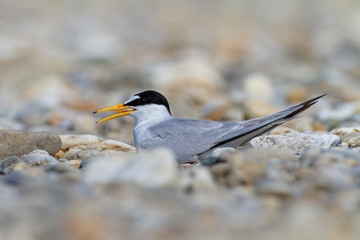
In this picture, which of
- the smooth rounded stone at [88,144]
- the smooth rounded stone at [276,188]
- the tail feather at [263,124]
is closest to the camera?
the smooth rounded stone at [276,188]

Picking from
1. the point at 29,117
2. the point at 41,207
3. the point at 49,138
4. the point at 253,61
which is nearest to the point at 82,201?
the point at 41,207

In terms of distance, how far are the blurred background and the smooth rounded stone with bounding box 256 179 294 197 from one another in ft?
11.0

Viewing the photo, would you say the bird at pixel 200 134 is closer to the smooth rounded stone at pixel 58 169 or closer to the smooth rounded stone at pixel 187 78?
the smooth rounded stone at pixel 58 169

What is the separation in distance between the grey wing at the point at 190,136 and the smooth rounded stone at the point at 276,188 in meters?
1.42

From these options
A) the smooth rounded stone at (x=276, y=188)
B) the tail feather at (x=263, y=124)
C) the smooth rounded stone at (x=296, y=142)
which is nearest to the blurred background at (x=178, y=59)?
the smooth rounded stone at (x=296, y=142)

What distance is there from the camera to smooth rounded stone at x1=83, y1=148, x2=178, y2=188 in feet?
9.58

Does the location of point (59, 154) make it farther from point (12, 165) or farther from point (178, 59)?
point (178, 59)

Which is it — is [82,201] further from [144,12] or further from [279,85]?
[144,12]

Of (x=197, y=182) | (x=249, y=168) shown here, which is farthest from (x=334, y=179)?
(x=197, y=182)

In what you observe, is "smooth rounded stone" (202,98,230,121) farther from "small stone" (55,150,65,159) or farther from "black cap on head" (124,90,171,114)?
"small stone" (55,150,65,159)

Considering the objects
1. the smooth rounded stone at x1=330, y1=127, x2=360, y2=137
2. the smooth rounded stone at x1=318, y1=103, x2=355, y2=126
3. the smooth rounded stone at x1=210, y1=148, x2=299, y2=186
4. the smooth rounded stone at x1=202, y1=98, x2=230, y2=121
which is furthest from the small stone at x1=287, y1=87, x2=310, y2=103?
the smooth rounded stone at x1=210, y1=148, x2=299, y2=186

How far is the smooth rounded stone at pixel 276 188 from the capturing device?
2854mm

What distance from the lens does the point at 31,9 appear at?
21922 millimetres

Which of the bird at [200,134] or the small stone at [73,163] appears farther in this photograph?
the bird at [200,134]
